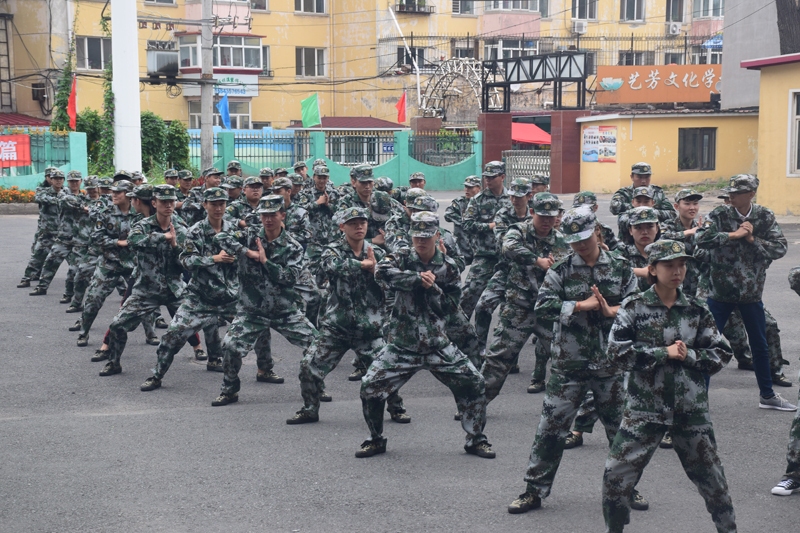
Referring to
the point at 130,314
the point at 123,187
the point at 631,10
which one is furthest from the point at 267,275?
the point at 631,10

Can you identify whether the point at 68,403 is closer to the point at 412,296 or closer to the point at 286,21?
Result: the point at 412,296

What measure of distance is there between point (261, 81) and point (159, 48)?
843 cm

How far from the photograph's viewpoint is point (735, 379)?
28.8 feet

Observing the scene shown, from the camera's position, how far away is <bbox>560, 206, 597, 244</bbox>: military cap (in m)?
5.60

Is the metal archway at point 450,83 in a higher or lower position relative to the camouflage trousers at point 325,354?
higher

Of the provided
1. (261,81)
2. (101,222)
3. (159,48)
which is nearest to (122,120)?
(101,222)

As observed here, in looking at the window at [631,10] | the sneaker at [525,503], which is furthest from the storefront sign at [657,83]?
the sneaker at [525,503]

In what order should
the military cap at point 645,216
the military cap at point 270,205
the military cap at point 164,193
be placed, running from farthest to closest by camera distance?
the military cap at point 164,193 < the military cap at point 270,205 < the military cap at point 645,216

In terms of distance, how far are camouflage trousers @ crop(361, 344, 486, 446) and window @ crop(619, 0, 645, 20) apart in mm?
50590

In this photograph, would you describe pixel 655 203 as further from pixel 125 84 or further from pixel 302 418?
pixel 125 84

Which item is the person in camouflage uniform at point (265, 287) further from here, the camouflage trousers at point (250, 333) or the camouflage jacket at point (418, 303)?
the camouflage jacket at point (418, 303)

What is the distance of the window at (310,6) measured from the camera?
5081 centimetres

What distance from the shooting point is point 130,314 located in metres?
9.11

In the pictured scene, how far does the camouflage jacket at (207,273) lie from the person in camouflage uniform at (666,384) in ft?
15.3
